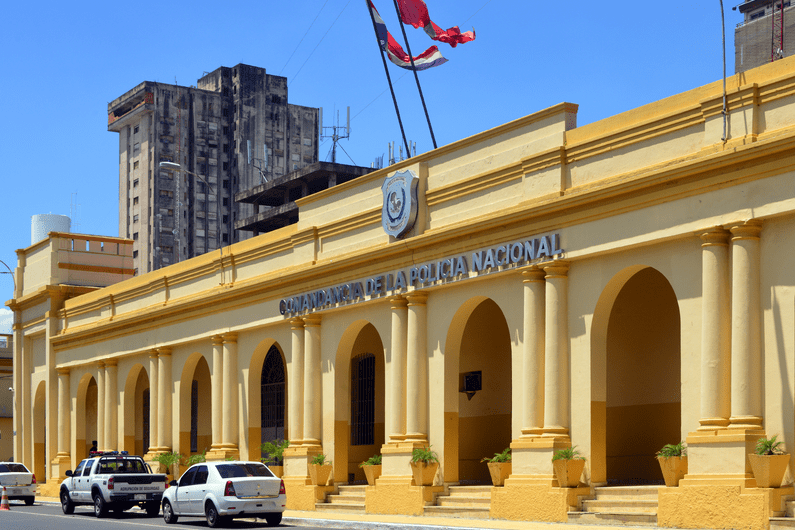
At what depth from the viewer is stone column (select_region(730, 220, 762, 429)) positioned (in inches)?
699

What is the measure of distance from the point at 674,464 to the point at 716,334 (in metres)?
2.48

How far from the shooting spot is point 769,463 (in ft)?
55.5

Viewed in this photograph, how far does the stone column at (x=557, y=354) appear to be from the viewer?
70.5ft

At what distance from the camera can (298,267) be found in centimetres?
3039

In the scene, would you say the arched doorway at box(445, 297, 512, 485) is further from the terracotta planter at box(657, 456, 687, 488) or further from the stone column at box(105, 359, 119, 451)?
the stone column at box(105, 359, 119, 451)

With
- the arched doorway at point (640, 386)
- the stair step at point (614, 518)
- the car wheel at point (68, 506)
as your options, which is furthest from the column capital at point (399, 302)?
the car wheel at point (68, 506)

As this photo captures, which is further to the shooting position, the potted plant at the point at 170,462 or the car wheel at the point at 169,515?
the potted plant at the point at 170,462

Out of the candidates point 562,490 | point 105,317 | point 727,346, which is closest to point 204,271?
point 105,317

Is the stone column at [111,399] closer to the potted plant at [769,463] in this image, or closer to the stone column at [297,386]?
the stone column at [297,386]

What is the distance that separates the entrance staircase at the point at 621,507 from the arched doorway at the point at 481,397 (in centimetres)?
630

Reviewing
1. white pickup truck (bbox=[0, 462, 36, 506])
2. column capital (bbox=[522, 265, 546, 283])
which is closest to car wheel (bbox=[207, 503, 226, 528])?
column capital (bbox=[522, 265, 546, 283])

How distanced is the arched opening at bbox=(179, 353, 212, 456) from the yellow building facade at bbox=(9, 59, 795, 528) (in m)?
0.14

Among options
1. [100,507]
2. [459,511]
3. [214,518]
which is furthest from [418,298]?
[100,507]

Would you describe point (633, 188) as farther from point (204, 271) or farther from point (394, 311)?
point (204, 271)
